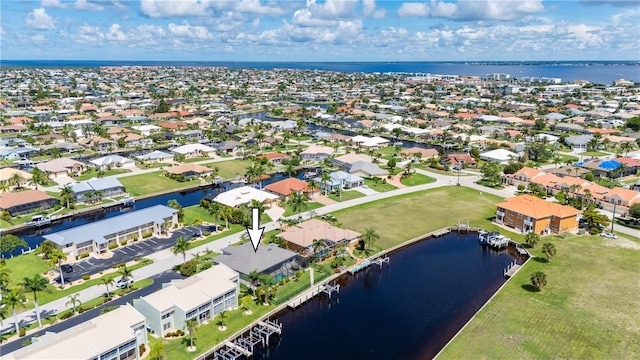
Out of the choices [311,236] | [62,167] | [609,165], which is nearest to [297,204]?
[311,236]

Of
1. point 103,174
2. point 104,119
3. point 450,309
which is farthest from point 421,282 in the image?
point 104,119

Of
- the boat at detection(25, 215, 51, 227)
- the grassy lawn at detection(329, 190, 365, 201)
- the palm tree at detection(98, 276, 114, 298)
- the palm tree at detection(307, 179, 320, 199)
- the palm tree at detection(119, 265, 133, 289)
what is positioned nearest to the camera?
the palm tree at detection(98, 276, 114, 298)

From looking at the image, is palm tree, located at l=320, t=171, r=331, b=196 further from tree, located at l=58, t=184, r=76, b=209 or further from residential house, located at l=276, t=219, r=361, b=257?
tree, located at l=58, t=184, r=76, b=209

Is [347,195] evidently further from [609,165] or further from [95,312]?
Result: [609,165]

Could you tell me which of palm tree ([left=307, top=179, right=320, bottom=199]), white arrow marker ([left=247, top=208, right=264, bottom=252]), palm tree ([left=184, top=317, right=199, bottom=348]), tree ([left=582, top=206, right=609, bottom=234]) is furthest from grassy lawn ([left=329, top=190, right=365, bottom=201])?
palm tree ([left=184, top=317, right=199, bottom=348])

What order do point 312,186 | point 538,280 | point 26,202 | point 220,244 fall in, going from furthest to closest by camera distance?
point 312,186, point 26,202, point 220,244, point 538,280

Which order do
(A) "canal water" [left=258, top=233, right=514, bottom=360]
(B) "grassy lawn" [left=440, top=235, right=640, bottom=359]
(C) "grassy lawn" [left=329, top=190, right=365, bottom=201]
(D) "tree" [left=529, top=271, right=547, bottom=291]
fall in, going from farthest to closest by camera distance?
(C) "grassy lawn" [left=329, top=190, right=365, bottom=201] < (D) "tree" [left=529, top=271, right=547, bottom=291] < (A) "canal water" [left=258, top=233, right=514, bottom=360] < (B) "grassy lawn" [left=440, top=235, right=640, bottom=359]
